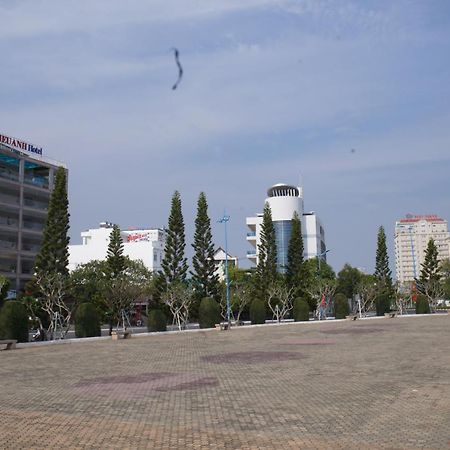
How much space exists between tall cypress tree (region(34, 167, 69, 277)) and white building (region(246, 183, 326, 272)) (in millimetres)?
43673

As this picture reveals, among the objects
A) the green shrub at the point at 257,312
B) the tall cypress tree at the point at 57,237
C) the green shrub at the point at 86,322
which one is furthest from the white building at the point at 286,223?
the green shrub at the point at 86,322

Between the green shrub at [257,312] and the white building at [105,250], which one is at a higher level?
the white building at [105,250]

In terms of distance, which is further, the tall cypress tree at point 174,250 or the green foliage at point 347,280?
the green foliage at point 347,280

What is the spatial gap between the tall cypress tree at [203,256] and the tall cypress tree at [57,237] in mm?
12654

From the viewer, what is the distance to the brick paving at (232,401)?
732 cm

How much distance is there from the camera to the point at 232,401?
10.4 m

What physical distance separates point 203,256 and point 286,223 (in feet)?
122

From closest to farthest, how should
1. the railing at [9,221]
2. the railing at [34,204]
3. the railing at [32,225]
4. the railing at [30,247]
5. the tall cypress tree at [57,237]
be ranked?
the tall cypress tree at [57,237]
the railing at [9,221]
the railing at [30,247]
the railing at [32,225]
the railing at [34,204]

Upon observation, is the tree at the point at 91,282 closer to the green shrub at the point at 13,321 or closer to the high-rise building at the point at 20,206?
the high-rise building at the point at 20,206

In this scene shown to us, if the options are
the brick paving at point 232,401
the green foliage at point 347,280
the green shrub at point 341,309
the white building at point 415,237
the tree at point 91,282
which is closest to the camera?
the brick paving at point 232,401

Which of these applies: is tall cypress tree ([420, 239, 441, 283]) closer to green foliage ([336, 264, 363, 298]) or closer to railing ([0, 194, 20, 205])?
green foliage ([336, 264, 363, 298])

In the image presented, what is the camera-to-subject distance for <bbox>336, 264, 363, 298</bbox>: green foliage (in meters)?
71.1

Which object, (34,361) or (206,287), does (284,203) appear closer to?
(206,287)

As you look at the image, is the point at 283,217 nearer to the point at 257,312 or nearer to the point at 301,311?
the point at 301,311
